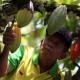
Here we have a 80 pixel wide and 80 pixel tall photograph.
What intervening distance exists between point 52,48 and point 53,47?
0.05 feet

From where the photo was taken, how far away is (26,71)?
149cm

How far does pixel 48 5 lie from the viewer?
916mm

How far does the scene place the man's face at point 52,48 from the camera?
1.45 metres

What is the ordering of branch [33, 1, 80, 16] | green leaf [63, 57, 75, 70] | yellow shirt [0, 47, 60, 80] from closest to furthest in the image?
branch [33, 1, 80, 16], green leaf [63, 57, 75, 70], yellow shirt [0, 47, 60, 80]

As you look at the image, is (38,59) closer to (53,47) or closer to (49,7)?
(53,47)

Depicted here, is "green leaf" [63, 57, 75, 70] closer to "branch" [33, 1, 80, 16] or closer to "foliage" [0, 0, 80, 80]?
"foliage" [0, 0, 80, 80]

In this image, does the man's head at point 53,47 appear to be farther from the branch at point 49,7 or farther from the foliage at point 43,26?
the branch at point 49,7

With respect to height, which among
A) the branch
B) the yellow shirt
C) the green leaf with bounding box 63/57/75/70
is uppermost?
the branch

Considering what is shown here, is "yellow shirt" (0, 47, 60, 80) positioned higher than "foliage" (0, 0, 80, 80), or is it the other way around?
"foliage" (0, 0, 80, 80)

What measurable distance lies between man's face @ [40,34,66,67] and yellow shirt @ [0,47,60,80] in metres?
0.07

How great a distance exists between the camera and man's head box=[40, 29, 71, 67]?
1.45m

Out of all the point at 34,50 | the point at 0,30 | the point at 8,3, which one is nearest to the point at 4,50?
the point at 0,30

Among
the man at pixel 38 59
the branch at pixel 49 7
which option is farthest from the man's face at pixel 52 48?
the branch at pixel 49 7

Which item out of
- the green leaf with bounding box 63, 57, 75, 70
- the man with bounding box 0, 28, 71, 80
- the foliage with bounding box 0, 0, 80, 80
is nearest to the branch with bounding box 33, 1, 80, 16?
the foliage with bounding box 0, 0, 80, 80
